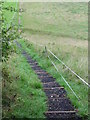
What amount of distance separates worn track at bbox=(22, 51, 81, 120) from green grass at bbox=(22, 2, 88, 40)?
678 inches

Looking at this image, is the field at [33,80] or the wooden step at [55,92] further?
the wooden step at [55,92]

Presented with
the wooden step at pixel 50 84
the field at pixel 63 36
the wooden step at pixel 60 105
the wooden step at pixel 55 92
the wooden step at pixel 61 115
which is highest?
the field at pixel 63 36

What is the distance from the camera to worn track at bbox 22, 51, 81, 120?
8.43m

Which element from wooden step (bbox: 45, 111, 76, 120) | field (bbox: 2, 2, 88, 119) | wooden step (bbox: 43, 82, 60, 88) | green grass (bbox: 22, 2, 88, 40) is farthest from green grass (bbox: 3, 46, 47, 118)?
green grass (bbox: 22, 2, 88, 40)

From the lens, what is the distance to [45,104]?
30.1ft

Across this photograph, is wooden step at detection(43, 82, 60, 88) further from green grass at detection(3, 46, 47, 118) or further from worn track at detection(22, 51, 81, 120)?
green grass at detection(3, 46, 47, 118)

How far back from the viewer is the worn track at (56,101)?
8430mm

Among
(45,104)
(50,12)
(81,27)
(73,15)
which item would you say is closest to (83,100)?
(45,104)

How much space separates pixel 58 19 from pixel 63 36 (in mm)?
11160

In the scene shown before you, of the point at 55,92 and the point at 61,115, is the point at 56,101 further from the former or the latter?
the point at 61,115

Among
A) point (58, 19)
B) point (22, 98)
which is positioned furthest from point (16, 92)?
point (58, 19)

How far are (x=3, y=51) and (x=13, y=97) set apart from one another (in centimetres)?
182

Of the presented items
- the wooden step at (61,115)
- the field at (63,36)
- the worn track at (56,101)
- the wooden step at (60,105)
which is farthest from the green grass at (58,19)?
the wooden step at (61,115)

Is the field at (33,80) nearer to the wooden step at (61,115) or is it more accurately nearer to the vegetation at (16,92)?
the vegetation at (16,92)
